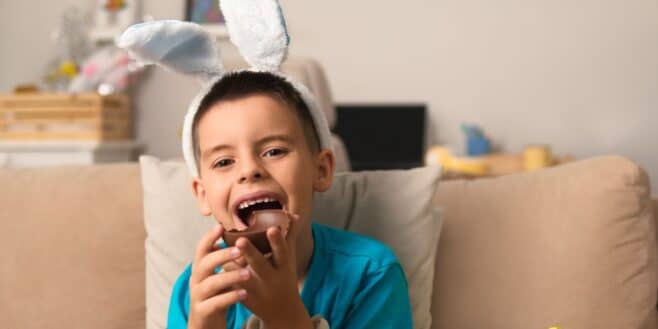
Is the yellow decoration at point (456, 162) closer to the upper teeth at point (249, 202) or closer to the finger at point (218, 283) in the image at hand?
the upper teeth at point (249, 202)

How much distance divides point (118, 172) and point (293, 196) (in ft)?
2.03

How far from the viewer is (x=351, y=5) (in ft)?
15.4

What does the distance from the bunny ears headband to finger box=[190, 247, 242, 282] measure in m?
0.31

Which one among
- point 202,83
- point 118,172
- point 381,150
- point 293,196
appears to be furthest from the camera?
point 381,150

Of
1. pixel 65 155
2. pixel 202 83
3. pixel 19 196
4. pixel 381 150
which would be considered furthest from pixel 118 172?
pixel 381 150

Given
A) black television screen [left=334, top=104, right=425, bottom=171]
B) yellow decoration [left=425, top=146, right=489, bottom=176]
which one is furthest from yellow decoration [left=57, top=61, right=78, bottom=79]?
yellow decoration [left=425, top=146, right=489, bottom=176]

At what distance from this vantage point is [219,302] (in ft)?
3.17

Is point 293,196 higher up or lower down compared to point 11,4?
lower down

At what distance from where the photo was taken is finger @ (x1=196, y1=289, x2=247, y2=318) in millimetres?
957

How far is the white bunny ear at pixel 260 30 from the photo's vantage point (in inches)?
50.4

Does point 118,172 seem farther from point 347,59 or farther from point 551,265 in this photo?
point 347,59

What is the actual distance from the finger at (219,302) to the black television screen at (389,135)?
11.8 feet

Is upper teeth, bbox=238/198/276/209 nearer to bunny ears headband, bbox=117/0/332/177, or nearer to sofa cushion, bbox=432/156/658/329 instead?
bunny ears headband, bbox=117/0/332/177

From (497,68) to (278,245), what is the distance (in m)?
3.74
